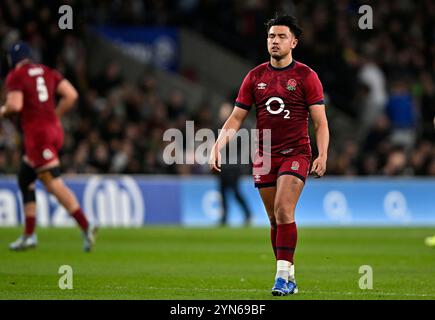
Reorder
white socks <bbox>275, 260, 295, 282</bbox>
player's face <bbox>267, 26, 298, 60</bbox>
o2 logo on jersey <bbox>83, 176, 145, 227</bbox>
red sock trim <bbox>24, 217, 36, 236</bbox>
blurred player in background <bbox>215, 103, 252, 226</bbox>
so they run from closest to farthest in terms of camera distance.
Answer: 1. white socks <bbox>275, 260, 295, 282</bbox>
2. player's face <bbox>267, 26, 298, 60</bbox>
3. red sock trim <bbox>24, 217, 36, 236</bbox>
4. blurred player in background <bbox>215, 103, 252, 226</bbox>
5. o2 logo on jersey <bbox>83, 176, 145, 227</bbox>

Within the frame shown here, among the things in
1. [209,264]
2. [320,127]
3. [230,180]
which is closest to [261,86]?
[320,127]

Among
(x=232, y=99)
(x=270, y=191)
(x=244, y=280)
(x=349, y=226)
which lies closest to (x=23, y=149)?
(x=244, y=280)

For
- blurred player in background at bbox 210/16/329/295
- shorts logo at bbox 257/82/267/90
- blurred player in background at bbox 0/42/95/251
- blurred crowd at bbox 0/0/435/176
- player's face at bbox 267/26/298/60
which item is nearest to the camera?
blurred player in background at bbox 210/16/329/295

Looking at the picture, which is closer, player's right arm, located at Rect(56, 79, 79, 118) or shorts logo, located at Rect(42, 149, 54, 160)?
shorts logo, located at Rect(42, 149, 54, 160)

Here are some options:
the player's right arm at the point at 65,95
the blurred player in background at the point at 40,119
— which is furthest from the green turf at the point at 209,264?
the player's right arm at the point at 65,95

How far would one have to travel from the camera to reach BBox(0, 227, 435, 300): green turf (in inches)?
393

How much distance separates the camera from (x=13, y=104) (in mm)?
13836

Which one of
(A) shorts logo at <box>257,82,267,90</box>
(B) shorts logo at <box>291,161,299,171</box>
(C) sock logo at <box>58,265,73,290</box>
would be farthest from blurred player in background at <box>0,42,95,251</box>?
(B) shorts logo at <box>291,161,299,171</box>

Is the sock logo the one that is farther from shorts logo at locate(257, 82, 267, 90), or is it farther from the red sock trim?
the red sock trim

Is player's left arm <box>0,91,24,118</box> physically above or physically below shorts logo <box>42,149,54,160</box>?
above

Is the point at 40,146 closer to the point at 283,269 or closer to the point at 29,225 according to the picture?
the point at 29,225

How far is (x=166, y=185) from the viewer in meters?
21.9

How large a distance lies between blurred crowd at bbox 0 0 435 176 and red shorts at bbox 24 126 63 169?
753 cm

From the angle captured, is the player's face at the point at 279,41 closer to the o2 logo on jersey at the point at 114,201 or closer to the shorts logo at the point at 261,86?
the shorts logo at the point at 261,86
